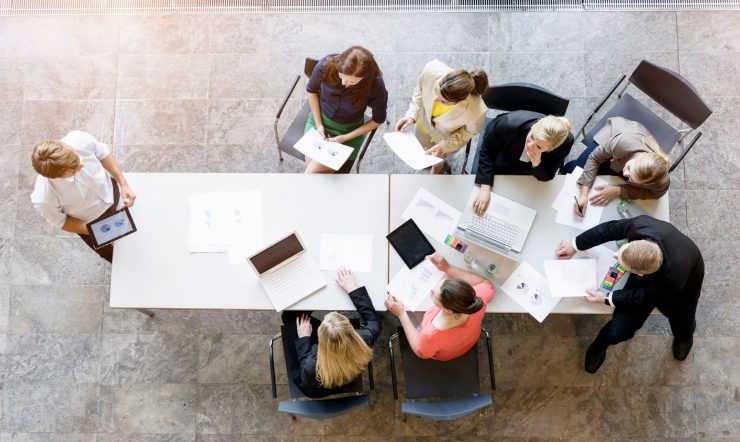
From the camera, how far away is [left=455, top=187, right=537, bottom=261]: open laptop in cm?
296

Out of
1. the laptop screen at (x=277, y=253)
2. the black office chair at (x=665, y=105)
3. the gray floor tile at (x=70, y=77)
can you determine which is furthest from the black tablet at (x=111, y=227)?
the black office chair at (x=665, y=105)

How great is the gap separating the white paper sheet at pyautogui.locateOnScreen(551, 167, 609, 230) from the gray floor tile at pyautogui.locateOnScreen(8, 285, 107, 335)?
3127 mm

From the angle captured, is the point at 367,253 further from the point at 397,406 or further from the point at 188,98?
the point at 188,98

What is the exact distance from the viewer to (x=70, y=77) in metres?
4.10

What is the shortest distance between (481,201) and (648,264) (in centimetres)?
89

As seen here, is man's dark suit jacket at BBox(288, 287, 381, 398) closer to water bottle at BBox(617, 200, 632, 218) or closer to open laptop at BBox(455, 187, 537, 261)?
open laptop at BBox(455, 187, 537, 261)

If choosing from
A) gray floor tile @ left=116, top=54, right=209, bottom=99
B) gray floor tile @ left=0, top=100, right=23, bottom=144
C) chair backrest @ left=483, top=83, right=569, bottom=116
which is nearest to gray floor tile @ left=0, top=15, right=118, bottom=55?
gray floor tile @ left=116, top=54, right=209, bottom=99

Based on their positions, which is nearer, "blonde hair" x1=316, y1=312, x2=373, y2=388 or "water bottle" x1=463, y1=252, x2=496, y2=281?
"blonde hair" x1=316, y1=312, x2=373, y2=388

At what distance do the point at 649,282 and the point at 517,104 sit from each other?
1260 millimetres

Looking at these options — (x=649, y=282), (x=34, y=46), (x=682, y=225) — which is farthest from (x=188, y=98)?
(x=682, y=225)

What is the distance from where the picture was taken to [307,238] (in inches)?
118

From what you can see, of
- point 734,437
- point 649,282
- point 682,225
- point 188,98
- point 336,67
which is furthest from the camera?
point 188,98

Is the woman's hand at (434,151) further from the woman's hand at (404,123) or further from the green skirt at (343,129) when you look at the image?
the green skirt at (343,129)

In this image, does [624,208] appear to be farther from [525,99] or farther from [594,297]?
[525,99]
